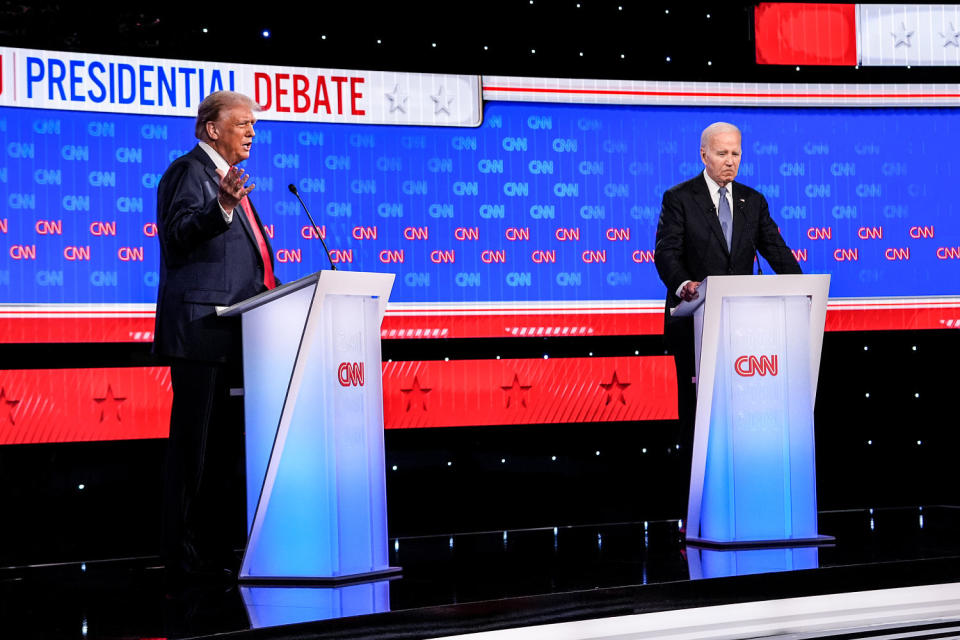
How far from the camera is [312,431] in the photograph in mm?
3162

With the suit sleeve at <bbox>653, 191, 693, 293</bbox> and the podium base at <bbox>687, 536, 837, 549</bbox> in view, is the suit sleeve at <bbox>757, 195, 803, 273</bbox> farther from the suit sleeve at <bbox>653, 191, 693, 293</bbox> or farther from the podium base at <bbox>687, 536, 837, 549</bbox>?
the podium base at <bbox>687, 536, 837, 549</bbox>

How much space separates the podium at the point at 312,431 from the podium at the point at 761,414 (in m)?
1.10

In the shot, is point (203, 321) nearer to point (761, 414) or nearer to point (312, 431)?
point (312, 431)

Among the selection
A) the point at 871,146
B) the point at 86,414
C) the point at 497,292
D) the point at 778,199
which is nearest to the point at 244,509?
the point at 86,414

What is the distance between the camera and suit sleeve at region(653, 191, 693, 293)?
13.6 ft

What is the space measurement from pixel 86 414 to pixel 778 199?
3.18 metres

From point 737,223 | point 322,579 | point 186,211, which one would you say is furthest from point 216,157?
point 737,223

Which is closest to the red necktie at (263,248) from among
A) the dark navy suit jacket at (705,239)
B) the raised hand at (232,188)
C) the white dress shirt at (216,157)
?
the white dress shirt at (216,157)

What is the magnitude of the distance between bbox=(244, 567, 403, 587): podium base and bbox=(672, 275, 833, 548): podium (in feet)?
3.60

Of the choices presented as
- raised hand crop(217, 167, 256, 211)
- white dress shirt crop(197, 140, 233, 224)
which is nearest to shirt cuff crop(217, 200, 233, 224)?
raised hand crop(217, 167, 256, 211)

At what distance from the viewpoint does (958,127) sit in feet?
18.1

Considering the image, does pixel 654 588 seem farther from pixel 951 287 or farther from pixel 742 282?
pixel 951 287

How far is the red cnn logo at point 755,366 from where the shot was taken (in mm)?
3682

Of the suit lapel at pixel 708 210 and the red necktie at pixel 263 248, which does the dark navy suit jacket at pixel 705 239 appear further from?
the red necktie at pixel 263 248
